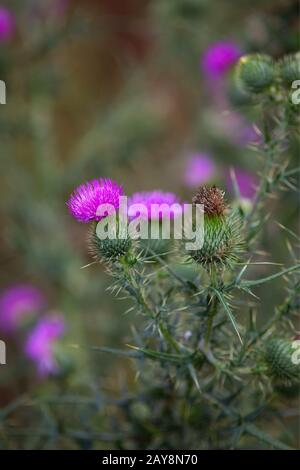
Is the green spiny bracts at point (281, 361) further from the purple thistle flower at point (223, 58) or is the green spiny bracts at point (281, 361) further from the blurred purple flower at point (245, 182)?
the blurred purple flower at point (245, 182)

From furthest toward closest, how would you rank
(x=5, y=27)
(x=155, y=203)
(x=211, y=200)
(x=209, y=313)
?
1. (x=5, y=27)
2. (x=155, y=203)
3. (x=209, y=313)
4. (x=211, y=200)

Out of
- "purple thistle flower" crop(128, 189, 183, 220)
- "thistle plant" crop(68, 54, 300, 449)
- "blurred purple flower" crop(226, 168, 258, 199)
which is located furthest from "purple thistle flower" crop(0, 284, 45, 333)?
"purple thistle flower" crop(128, 189, 183, 220)

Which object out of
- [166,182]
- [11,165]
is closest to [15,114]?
[11,165]

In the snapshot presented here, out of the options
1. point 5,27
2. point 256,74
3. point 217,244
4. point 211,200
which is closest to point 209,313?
point 217,244

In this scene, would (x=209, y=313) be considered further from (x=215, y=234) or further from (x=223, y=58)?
(x=223, y=58)
